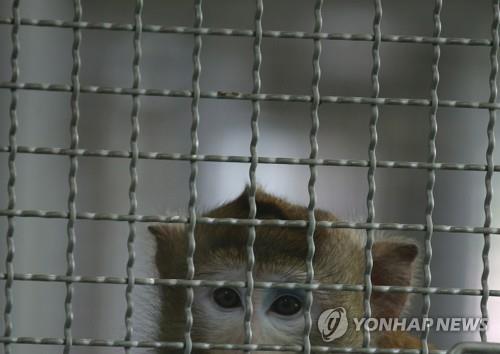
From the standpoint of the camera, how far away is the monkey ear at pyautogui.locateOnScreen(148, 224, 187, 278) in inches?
57.4

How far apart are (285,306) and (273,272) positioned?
0.24ft

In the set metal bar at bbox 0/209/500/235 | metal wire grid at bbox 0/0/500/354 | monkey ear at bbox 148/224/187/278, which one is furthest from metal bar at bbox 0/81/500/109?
monkey ear at bbox 148/224/187/278

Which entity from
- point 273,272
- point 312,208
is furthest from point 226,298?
point 312,208

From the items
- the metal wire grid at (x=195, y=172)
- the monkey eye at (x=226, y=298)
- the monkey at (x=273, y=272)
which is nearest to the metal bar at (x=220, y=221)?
the metal wire grid at (x=195, y=172)

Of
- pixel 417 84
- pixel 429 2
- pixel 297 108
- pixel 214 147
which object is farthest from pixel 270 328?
pixel 429 2

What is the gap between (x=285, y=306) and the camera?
1.41 m

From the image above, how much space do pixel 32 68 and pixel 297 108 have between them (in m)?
0.74

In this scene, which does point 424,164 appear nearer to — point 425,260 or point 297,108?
point 425,260

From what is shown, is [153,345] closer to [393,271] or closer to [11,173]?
[11,173]

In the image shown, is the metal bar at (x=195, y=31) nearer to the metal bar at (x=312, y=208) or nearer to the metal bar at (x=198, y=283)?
the metal bar at (x=312, y=208)

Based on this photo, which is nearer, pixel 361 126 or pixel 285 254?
pixel 285 254

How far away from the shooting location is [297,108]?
91.5 inches

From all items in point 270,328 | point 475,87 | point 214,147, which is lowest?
point 270,328

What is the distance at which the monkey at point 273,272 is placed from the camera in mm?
1376
